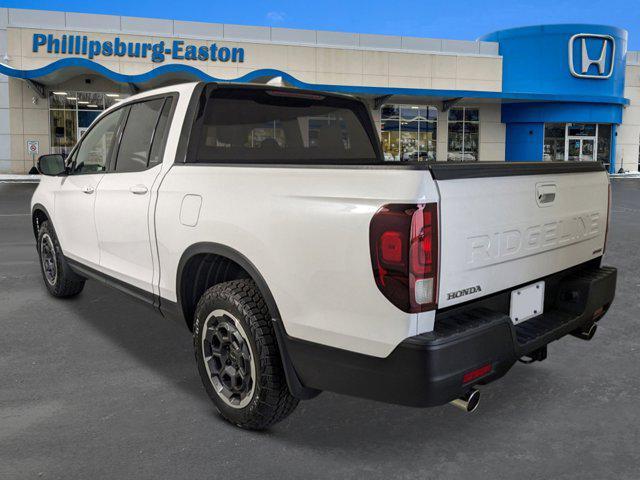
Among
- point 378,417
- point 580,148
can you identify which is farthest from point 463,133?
point 378,417

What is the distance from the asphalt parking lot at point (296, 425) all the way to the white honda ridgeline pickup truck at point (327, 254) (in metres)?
0.29

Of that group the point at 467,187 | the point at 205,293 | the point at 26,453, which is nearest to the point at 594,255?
the point at 467,187

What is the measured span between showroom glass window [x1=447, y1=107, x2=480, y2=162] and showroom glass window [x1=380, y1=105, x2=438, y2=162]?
1.06 meters

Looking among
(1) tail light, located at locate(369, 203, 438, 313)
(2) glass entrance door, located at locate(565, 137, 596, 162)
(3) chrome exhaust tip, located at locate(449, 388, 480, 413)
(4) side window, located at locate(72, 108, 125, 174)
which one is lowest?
(3) chrome exhaust tip, located at locate(449, 388, 480, 413)

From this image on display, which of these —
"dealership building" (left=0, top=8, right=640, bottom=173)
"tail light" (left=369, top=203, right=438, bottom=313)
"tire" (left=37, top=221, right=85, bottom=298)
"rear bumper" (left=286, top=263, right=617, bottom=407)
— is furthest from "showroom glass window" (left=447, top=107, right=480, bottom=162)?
"tail light" (left=369, top=203, right=438, bottom=313)

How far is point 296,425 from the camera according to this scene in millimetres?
3164

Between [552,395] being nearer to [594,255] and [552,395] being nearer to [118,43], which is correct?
[594,255]

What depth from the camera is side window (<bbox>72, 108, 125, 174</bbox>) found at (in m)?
4.67

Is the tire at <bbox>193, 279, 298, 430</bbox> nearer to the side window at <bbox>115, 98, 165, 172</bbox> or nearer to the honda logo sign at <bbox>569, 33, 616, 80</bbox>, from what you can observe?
the side window at <bbox>115, 98, 165, 172</bbox>

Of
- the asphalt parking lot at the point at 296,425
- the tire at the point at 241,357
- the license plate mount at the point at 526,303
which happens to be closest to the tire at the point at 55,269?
the asphalt parking lot at the point at 296,425

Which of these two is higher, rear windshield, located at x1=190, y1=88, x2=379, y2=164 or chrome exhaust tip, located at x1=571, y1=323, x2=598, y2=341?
rear windshield, located at x1=190, y1=88, x2=379, y2=164

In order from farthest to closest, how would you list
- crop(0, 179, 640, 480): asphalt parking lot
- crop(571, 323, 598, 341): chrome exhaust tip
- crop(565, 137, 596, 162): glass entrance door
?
crop(565, 137, 596, 162): glass entrance door < crop(571, 323, 598, 341): chrome exhaust tip < crop(0, 179, 640, 480): asphalt parking lot

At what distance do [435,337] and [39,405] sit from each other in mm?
2392

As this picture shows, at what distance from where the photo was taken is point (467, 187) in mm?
2518
